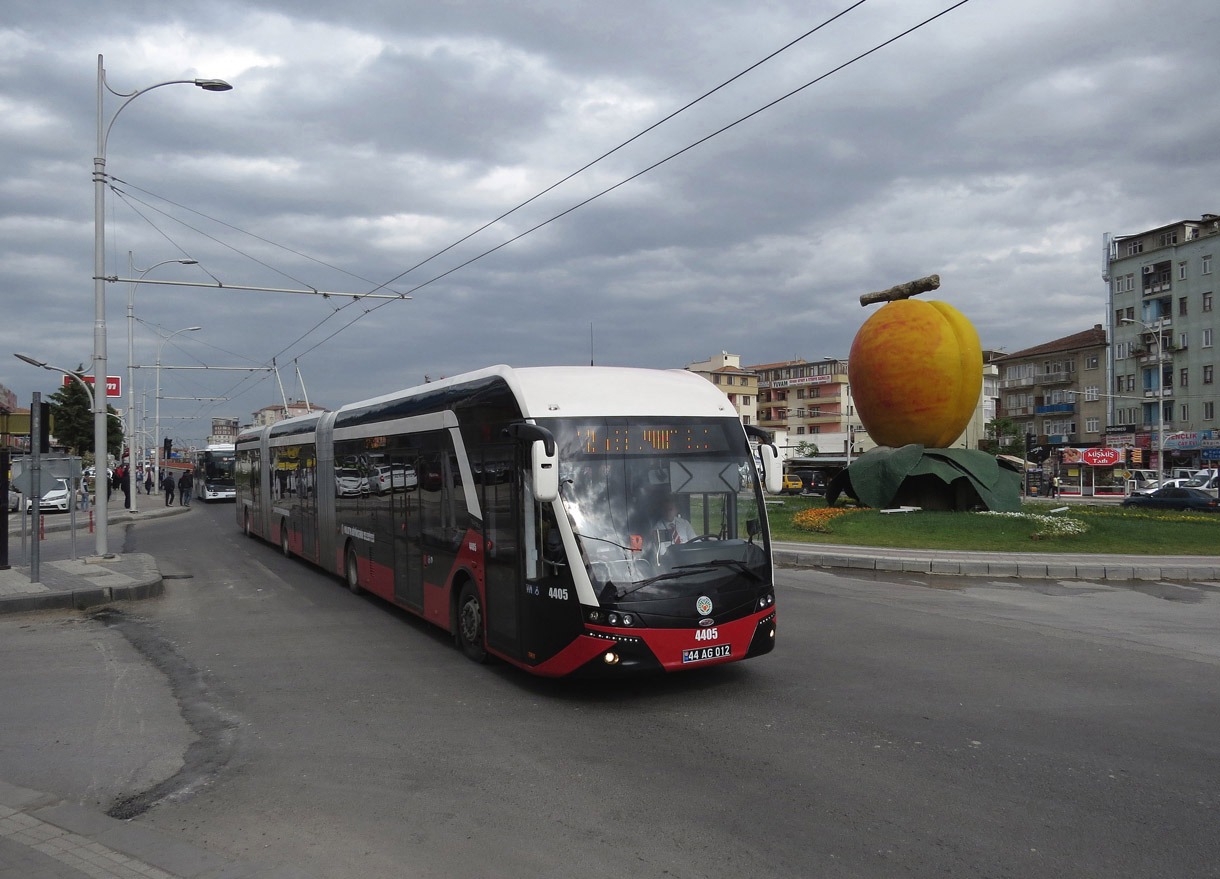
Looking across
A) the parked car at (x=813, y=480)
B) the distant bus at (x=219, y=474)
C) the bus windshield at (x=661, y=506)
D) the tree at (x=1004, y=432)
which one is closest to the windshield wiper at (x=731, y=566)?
the bus windshield at (x=661, y=506)

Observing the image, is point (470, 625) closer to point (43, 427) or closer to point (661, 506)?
point (661, 506)

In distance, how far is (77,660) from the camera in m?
9.18

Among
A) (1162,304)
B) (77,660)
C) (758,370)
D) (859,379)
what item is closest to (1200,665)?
(77,660)

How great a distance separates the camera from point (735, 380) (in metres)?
105

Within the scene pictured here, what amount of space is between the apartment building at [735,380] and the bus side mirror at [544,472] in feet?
318

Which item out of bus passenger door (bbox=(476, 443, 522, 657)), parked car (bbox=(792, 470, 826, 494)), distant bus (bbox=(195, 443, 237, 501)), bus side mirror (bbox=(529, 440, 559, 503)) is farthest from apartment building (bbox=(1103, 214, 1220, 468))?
bus side mirror (bbox=(529, 440, 559, 503))

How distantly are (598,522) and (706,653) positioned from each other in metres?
1.32

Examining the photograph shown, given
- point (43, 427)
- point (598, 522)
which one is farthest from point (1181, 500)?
point (43, 427)

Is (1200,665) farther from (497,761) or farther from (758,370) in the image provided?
(758,370)

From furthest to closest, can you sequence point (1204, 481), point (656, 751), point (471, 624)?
point (1204, 481) < point (471, 624) < point (656, 751)

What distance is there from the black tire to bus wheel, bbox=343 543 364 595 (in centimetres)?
452

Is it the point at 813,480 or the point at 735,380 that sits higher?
the point at 735,380

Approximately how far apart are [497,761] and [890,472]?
20034 mm

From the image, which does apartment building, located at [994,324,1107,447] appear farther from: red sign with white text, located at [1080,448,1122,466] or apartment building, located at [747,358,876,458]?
red sign with white text, located at [1080,448,1122,466]
